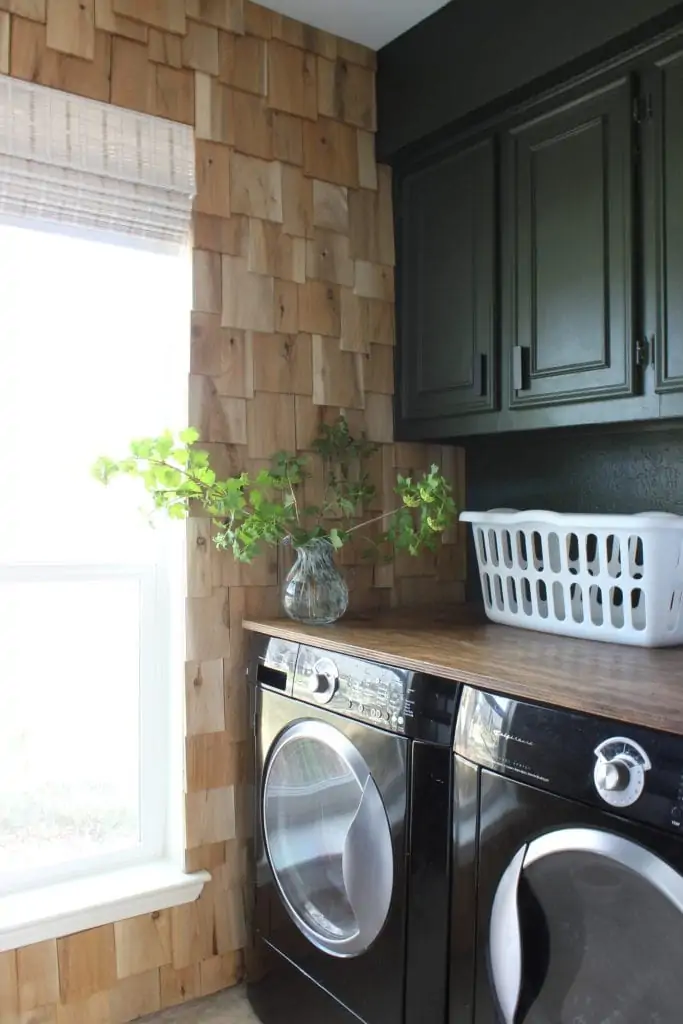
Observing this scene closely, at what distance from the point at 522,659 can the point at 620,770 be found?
429 mm

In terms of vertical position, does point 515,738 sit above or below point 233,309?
below

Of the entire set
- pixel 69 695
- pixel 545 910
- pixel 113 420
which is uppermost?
pixel 113 420

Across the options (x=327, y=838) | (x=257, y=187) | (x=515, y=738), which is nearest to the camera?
(x=515, y=738)

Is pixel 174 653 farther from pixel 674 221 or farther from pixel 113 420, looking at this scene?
pixel 674 221

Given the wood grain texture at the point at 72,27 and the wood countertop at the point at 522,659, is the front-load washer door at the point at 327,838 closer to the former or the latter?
the wood countertop at the point at 522,659

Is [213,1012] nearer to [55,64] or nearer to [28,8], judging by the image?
[55,64]

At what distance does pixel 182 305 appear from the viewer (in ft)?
6.99

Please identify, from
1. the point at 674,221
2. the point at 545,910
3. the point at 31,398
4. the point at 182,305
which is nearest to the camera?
the point at 545,910

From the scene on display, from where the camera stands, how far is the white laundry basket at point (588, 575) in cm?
170

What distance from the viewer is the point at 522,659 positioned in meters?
1.56

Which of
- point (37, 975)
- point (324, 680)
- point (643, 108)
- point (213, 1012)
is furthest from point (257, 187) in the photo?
point (213, 1012)

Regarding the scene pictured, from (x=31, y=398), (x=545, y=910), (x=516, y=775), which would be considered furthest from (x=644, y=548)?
(x=31, y=398)

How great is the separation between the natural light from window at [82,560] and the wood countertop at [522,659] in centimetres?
35

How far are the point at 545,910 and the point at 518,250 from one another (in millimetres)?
1463
